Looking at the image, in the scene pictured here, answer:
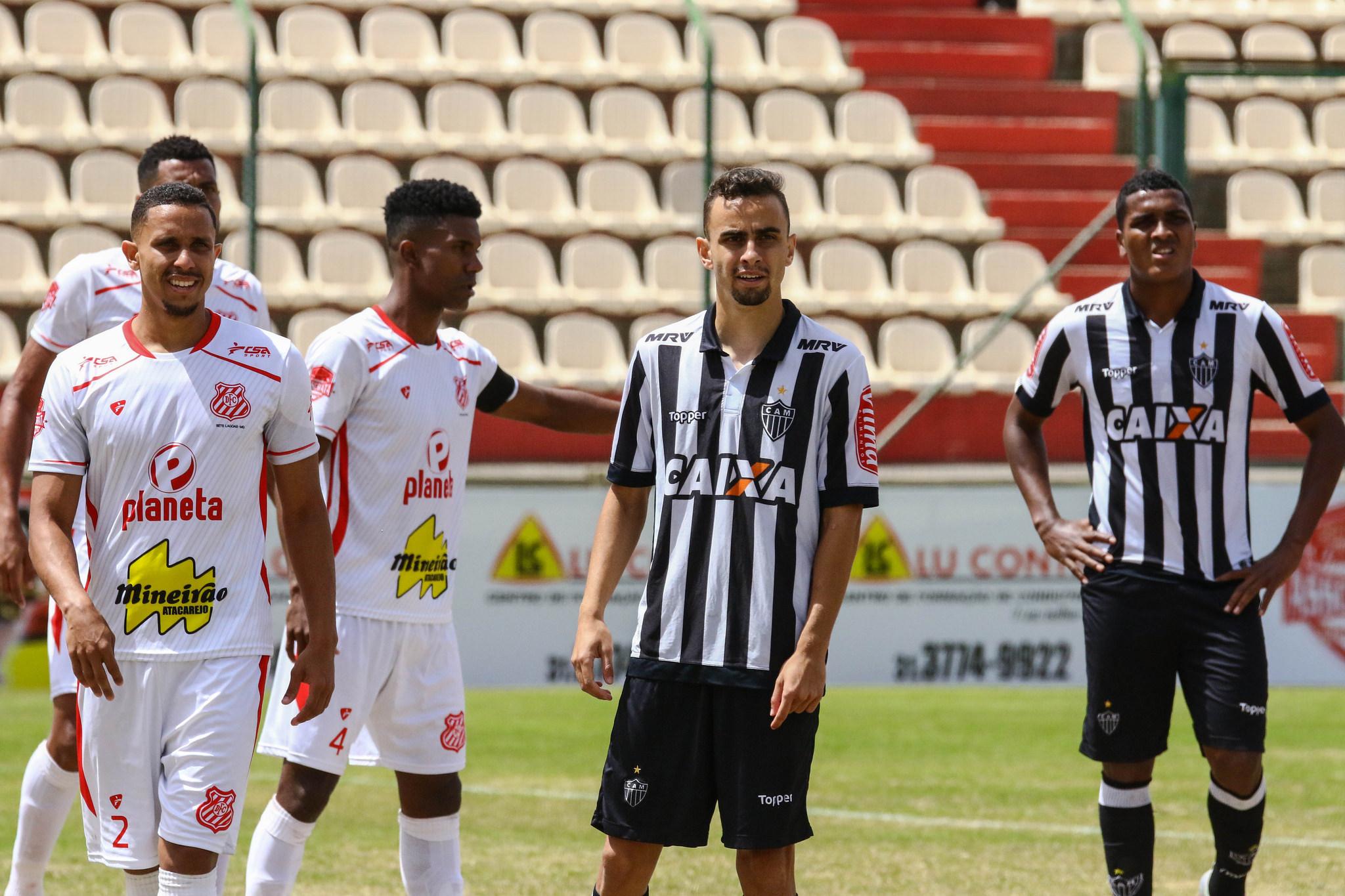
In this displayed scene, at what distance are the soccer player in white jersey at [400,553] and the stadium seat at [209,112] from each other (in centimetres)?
973

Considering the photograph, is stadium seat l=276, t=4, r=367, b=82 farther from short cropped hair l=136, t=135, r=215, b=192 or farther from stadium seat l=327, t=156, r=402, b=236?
short cropped hair l=136, t=135, r=215, b=192

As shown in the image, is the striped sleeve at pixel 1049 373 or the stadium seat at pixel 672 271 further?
the stadium seat at pixel 672 271

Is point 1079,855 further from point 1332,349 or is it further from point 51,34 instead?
point 51,34

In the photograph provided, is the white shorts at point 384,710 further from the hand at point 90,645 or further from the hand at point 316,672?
the hand at point 90,645

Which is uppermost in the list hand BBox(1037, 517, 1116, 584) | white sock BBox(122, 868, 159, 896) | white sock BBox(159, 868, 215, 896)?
hand BBox(1037, 517, 1116, 584)

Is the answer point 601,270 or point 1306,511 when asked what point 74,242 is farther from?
point 1306,511

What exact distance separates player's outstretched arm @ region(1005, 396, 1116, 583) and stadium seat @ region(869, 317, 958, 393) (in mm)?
8226

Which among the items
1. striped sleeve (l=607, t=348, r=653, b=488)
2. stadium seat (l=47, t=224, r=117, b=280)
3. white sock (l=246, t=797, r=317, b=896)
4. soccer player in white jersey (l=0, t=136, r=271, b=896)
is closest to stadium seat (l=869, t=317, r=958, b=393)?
stadium seat (l=47, t=224, r=117, b=280)

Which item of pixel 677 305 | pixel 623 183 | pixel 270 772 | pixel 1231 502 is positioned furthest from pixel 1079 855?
pixel 623 183

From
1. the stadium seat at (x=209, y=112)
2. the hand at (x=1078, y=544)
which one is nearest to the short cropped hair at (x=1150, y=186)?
the hand at (x=1078, y=544)

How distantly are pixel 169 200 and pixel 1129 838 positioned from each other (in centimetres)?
338

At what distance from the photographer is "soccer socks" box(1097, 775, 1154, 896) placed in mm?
5574

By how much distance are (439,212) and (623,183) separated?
32.2 feet

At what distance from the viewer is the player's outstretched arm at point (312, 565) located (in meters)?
4.59
